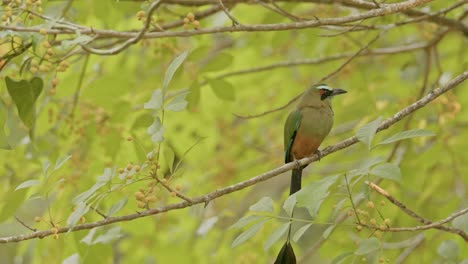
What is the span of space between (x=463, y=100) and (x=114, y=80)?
280 cm

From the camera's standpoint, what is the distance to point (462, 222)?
3047mm

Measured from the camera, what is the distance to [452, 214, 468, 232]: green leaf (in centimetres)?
303

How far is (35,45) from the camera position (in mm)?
2959

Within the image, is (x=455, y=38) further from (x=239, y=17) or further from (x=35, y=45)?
(x=35, y=45)

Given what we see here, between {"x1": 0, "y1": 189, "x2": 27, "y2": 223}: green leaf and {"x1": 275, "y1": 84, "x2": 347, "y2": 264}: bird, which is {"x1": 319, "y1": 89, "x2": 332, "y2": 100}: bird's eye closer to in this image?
{"x1": 275, "y1": 84, "x2": 347, "y2": 264}: bird

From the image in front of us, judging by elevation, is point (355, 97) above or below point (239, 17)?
below

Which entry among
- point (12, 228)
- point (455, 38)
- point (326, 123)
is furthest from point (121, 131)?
point (455, 38)

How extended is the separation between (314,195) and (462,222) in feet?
2.40

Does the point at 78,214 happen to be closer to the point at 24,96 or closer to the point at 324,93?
the point at 24,96

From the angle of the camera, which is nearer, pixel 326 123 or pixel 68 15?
pixel 68 15

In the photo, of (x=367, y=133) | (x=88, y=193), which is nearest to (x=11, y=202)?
(x=88, y=193)

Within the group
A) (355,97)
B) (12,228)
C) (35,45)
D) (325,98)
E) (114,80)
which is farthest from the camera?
(12,228)

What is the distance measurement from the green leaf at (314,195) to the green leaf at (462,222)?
25.9 inches

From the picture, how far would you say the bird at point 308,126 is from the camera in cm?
481
